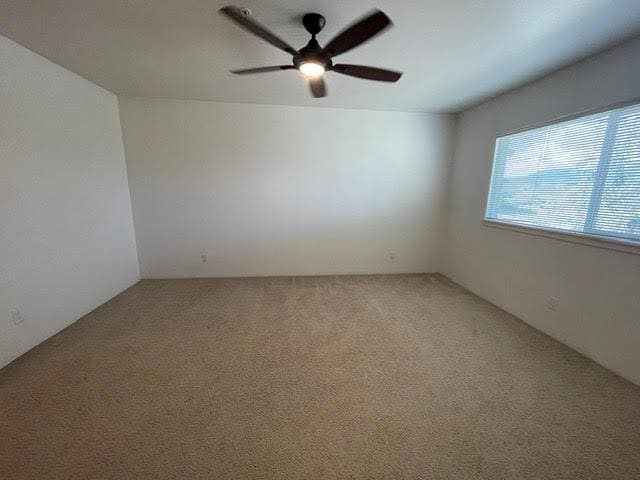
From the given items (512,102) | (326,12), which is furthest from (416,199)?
(326,12)

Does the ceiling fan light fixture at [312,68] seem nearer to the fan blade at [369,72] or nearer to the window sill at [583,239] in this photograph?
the fan blade at [369,72]

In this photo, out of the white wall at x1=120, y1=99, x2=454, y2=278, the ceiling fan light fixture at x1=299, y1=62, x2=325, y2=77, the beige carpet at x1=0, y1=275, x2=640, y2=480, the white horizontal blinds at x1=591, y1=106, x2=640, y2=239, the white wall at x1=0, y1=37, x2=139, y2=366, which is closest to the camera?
the beige carpet at x1=0, y1=275, x2=640, y2=480

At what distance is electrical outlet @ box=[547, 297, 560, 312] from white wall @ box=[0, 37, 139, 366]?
457 centimetres

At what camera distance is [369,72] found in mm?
1872

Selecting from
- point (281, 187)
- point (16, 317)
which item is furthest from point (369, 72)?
Result: point (16, 317)

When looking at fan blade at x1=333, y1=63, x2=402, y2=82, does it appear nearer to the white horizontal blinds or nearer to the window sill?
the white horizontal blinds

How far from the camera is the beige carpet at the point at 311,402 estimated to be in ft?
4.15

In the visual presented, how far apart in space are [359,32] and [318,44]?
40cm

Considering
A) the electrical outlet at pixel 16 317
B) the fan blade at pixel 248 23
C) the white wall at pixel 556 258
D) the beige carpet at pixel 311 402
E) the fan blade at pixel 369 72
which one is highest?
the fan blade at pixel 248 23

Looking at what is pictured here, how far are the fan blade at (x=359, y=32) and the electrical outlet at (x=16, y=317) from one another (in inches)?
119

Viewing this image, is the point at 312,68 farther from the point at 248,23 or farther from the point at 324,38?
the point at 248,23

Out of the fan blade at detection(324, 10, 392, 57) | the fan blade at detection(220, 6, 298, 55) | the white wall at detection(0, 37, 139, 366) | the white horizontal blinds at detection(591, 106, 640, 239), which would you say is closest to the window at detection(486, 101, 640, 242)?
the white horizontal blinds at detection(591, 106, 640, 239)

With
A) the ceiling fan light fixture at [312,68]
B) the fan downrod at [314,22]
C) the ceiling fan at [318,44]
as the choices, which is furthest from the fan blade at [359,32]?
the fan downrod at [314,22]

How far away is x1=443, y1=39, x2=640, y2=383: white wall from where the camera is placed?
6.20 ft
